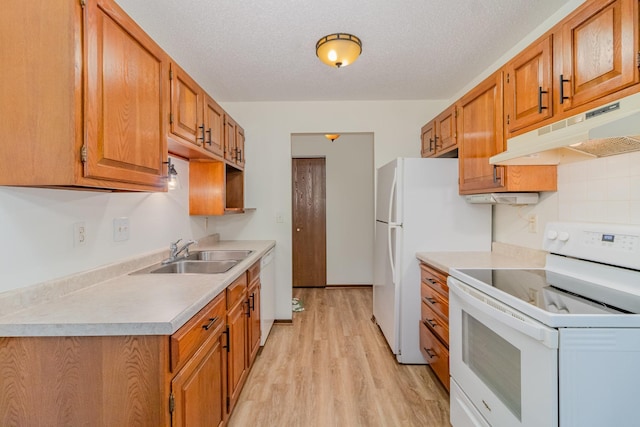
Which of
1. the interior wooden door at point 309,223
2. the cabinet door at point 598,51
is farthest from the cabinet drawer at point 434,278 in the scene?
the interior wooden door at point 309,223

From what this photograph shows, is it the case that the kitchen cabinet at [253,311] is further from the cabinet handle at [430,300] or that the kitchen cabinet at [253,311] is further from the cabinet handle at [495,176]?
the cabinet handle at [495,176]

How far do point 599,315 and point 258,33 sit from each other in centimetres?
225

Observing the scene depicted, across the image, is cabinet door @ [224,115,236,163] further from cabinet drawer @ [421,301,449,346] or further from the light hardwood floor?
cabinet drawer @ [421,301,449,346]

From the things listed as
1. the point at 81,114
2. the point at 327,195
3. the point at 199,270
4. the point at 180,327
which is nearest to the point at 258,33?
the point at 81,114

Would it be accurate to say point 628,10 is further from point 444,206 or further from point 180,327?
point 180,327

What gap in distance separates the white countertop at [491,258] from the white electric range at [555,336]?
22cm

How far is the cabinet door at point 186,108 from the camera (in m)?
1.70

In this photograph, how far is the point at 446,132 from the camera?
2.62 metres

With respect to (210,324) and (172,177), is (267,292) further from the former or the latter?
(210,324)

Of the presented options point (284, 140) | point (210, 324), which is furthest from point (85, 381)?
point (284, 140)

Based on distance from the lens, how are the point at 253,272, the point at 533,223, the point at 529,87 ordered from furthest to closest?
the point at 253,272 < the point at 533,223 < the point at 529,87

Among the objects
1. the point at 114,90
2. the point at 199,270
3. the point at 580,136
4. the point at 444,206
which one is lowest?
the point at 199,270

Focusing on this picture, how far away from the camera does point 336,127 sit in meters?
3.33

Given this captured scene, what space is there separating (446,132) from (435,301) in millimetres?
1407
